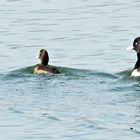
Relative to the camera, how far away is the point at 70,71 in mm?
22484

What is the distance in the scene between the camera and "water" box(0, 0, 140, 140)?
55.7ft

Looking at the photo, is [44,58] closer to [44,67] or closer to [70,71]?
[44,67]

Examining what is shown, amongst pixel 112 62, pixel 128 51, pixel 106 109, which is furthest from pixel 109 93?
pixel 128 51

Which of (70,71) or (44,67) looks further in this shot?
(44,67)

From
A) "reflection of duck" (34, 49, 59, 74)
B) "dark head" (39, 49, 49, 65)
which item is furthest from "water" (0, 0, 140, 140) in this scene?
"dark head" (39, 49, 49, 65)

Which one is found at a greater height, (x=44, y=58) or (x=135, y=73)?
(x=44, y=58)

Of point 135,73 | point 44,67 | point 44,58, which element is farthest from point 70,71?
point 135,73

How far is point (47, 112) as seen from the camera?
1803 centimetres

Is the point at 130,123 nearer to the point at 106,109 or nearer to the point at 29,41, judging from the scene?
the point at 106,109

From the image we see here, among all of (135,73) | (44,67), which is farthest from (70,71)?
(135,73)

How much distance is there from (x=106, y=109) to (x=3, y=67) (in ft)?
19.5

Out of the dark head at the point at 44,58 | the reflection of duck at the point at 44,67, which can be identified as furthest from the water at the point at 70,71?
the dark head at the point at 44,58

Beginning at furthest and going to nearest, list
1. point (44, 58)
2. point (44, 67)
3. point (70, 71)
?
1. point (44, 58)
2. point (44, 67)
3. point (70, 71)

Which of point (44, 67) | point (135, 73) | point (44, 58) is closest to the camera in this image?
point (135, 73)
